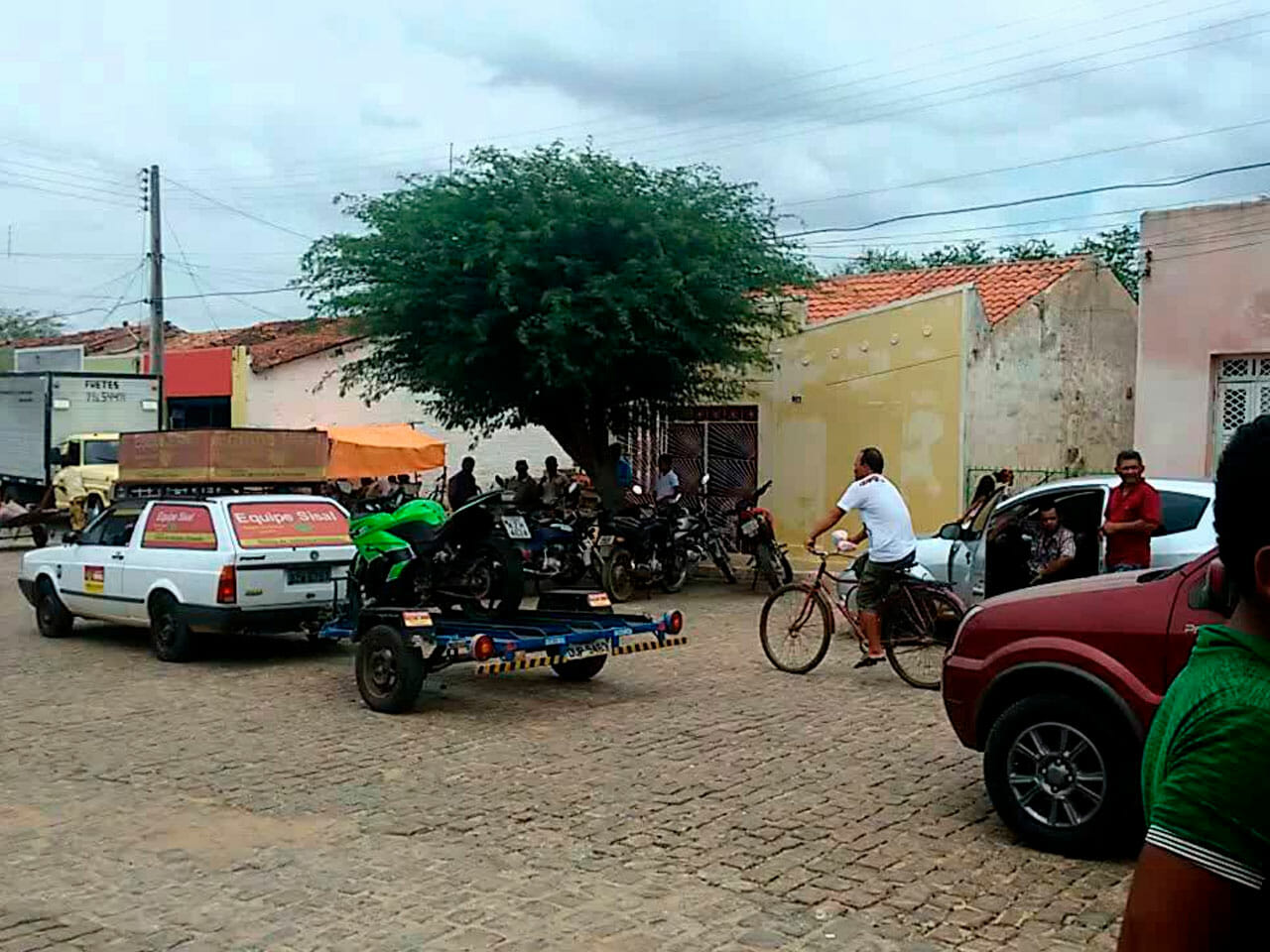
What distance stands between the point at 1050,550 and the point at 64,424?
→ 2412 cm

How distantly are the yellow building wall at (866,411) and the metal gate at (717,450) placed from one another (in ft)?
1.42

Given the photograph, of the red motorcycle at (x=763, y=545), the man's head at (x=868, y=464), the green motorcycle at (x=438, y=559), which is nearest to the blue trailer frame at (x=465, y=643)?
the green motorcycle at (x=438, y=559)

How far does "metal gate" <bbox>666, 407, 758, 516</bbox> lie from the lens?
21.5m

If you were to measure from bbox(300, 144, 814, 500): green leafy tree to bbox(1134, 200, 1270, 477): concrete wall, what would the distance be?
460cm

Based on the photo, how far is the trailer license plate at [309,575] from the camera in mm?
11977

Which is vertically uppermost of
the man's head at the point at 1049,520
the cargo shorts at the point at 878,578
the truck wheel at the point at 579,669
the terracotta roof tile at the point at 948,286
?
the terracotta roof tile at the point at 948,286

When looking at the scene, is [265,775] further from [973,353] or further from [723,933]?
[973,353]

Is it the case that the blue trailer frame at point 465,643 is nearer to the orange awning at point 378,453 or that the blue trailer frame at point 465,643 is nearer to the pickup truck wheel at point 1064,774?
the pickup truck wheel at point 1064,774

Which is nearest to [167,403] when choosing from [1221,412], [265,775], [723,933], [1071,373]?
[1071,373]

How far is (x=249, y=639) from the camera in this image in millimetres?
13641

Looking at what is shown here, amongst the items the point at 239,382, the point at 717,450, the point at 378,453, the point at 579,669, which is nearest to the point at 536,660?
the point at 579,669

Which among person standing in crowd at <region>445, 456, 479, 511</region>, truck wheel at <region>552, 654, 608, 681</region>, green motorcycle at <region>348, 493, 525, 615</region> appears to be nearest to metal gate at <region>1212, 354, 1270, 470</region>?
truck wheel at <region>552, 654, 608, 681</region>

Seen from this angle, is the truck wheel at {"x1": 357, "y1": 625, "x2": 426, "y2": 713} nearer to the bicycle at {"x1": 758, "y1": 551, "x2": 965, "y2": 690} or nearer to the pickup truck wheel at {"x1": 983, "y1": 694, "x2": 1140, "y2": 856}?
the bicycle at {"x1": 758, "y1": 551, "x2": 965, "y2": 690}

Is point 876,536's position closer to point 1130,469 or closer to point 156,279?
point 1130,469
